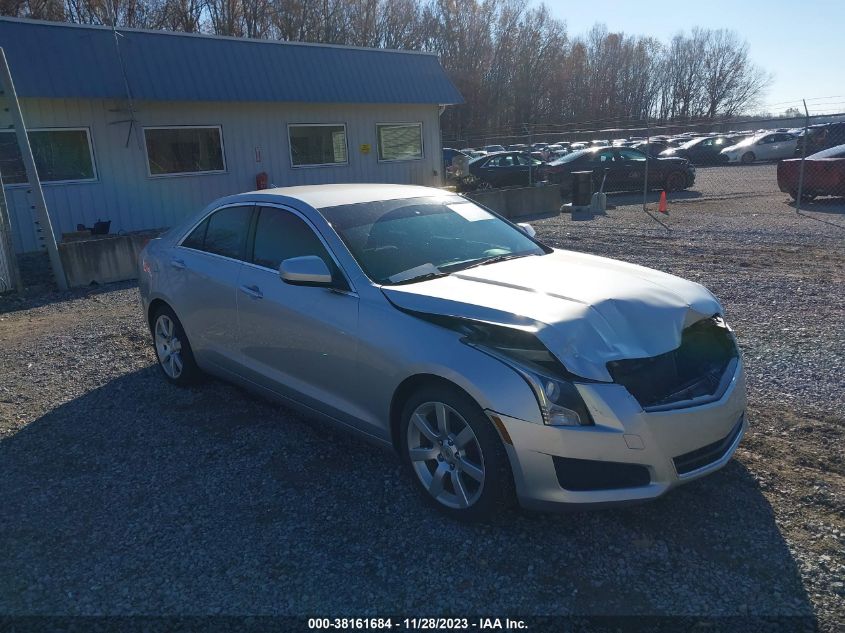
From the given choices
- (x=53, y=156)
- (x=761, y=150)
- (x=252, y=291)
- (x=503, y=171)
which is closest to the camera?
(x=252, y=291)

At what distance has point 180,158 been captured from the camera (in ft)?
46.4

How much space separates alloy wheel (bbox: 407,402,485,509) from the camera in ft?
10.5

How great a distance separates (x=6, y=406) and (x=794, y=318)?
282 inches

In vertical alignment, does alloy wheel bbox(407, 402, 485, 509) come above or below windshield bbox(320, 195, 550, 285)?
below

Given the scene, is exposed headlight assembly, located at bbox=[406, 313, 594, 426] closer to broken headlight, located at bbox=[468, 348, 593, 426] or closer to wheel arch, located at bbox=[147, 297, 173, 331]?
broken headlight, located at bbox=[468, 348, 593, 426]

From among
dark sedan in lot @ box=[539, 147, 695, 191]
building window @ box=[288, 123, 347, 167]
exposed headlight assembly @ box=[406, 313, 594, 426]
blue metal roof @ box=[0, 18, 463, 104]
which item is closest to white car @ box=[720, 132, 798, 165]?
dark sedan in lot @ box=[539, 147, 695, 191]

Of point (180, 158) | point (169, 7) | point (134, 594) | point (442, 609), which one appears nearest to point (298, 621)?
point (442, 609)

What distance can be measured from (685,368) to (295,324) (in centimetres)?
220

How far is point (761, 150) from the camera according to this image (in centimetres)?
3306

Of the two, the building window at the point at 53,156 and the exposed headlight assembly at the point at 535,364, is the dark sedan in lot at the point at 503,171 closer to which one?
the building window at the point at 53,156

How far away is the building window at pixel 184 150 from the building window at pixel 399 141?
4425 mm

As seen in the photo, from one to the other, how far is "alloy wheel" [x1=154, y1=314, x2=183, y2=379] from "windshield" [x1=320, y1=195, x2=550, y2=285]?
197 cm

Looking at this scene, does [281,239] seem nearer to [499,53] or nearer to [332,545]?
[332,545]

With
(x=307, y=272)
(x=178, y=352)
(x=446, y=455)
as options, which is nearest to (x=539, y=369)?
(x=446, y=455)
